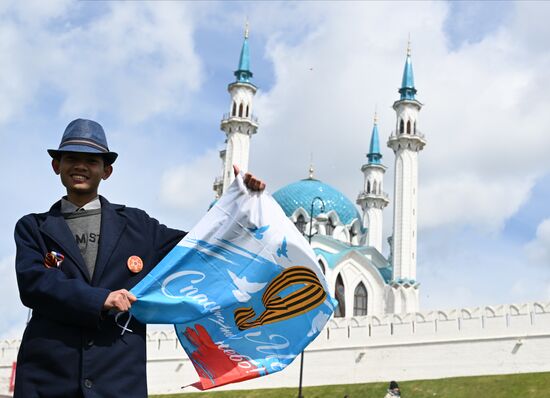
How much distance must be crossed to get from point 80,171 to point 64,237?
1.24 ft

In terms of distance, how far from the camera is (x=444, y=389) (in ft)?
113

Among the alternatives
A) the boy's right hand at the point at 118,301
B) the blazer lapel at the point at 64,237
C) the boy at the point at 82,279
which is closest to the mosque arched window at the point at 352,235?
the boy at the point at 82,279

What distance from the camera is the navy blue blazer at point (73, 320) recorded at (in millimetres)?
3967

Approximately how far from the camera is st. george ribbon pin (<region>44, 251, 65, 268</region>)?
13.6ft

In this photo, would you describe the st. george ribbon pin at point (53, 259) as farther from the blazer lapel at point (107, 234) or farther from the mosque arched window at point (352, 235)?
the mosque arched window at point (352, 235)

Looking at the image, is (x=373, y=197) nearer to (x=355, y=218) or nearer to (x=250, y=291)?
(x=355, y=218)

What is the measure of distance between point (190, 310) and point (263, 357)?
1.96ft

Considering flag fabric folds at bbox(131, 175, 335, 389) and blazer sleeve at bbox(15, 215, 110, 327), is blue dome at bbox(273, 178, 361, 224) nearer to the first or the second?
flag fabric folds at bbox(131, 175, 335, 389)

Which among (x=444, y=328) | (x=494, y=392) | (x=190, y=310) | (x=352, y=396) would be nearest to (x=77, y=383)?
(x=190, y=310)

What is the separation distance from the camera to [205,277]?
4.69 meters

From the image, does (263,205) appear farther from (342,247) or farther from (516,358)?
(342,247)

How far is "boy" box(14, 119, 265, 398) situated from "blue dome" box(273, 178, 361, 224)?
5527 centimetres

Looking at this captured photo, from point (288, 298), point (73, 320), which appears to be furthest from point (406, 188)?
point (73, 320)

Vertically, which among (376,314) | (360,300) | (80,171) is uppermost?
(360,300)
